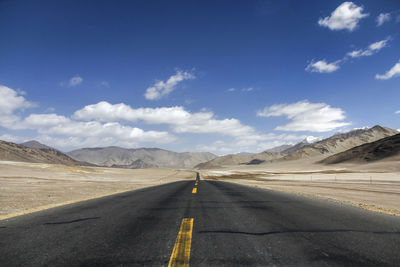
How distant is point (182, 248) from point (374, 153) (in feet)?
499

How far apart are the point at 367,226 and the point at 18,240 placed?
8.63 meters

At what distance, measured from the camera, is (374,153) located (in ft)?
404

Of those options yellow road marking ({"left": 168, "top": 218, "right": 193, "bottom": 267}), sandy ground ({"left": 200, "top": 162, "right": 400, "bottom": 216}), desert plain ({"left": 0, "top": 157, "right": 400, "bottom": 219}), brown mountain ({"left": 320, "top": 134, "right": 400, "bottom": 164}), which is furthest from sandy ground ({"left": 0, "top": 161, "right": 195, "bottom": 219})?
brown mountain ({"left": 320, "top": 134, "right": 400, "bottom": 164})

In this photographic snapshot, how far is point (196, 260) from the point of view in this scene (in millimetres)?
3727

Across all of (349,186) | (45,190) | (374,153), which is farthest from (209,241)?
(374,153)

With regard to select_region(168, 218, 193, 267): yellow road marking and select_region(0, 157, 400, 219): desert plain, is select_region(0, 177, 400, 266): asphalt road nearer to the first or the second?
select_region(168, 218, 193, 267): yellow road marking

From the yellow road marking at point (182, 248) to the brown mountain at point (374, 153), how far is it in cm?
13394

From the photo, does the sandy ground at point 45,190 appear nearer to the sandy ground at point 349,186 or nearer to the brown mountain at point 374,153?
the sandy ground at point 349,186

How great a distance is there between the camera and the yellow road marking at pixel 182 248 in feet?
11.9

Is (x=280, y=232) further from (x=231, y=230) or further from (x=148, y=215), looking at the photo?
(x=148, y=215)

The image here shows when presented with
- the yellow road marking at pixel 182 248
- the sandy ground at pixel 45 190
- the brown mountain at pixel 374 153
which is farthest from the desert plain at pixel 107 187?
the brown mountain at pixel 374 153

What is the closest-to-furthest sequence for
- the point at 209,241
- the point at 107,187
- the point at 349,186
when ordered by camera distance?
1. the point at 209,241
2. the point at 107,187
3. the point at 349,186

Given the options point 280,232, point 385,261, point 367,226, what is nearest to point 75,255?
point 280,232

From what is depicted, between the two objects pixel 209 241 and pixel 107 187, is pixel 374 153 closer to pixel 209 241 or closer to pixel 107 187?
pixel 107 187
